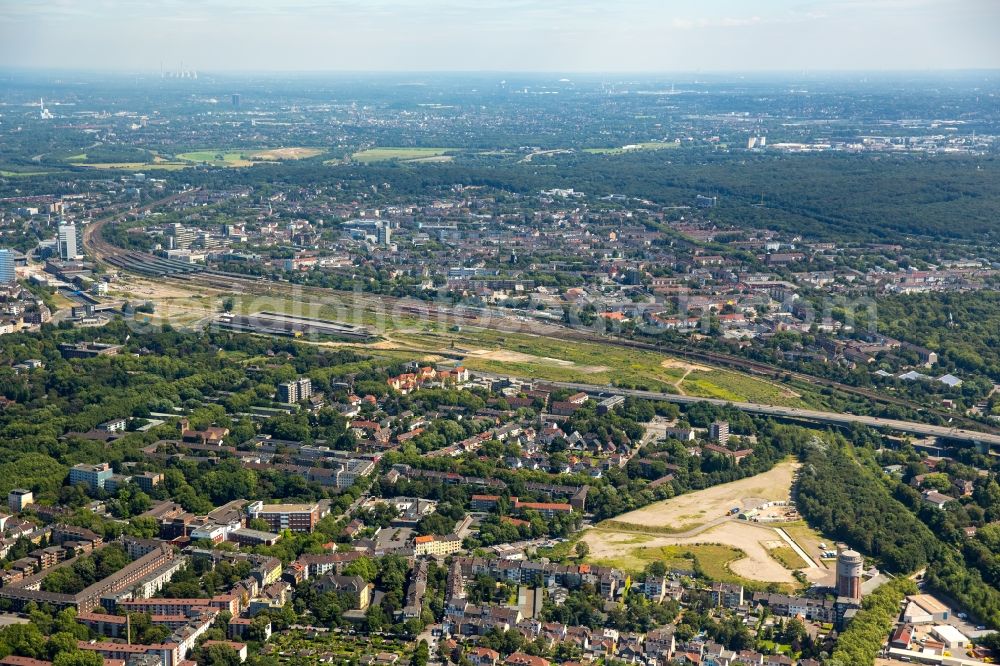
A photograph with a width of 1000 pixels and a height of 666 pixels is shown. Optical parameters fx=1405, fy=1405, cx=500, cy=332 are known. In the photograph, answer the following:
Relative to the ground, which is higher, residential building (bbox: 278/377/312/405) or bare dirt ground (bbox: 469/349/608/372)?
residential building (bbox: 278/377/312/405)

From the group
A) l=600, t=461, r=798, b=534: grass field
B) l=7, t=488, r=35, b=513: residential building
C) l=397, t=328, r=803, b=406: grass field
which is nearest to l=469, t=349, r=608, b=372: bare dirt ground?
l=397, t=328, r=803, b=406: grass field

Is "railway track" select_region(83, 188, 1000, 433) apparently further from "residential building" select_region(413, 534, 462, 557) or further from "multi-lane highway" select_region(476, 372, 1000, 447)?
"residential building" select_region(413, 534, 462, 557)

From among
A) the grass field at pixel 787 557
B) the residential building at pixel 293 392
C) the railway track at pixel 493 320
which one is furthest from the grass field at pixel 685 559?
the residential building at pixel 293 392

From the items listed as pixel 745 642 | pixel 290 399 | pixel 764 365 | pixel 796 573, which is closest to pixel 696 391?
pixel 764 365

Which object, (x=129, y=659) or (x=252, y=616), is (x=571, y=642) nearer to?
(x=252, y=616)

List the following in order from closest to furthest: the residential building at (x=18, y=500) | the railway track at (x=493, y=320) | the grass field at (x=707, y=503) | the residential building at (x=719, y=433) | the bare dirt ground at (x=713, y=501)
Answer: the residential building at (x=18, y=500)
the grass field at (x=707, y=503)
the bare dirt ground at (x=713, y=501)
the residential building at (x=719, y=433)
the railway track at (x=493, y=320)

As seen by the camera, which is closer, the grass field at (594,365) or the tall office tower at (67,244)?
the grass field at (594,365)

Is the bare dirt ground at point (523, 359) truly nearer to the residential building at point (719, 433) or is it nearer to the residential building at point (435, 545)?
the residential building at point (719, 433)
